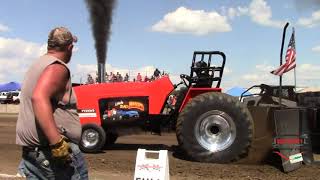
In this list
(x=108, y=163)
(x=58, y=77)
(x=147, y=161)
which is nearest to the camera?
(x=58, y=77)

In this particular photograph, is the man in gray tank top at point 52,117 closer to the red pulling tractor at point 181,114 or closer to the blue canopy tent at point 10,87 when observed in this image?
the red pulling tractor at point 181,114

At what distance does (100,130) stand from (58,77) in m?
7.72

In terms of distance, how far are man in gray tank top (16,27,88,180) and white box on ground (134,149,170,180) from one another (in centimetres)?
263

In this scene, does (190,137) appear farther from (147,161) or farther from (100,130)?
(147,161)

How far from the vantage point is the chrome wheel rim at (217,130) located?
34.2ft

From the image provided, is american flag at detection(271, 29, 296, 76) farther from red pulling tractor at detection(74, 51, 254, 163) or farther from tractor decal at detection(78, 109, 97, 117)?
tractor decal at detection(78, 109, 97, 117)

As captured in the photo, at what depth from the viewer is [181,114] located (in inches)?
416

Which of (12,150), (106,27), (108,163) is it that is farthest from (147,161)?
(106,27)

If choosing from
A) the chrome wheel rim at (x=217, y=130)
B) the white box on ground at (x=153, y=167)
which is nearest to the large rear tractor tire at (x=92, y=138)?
the chrome wheel rim at (x=217, y=130)

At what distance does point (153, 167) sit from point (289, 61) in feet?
24.8

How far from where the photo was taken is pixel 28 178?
161 inches

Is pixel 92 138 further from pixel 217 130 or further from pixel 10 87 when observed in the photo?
pixel 10 87

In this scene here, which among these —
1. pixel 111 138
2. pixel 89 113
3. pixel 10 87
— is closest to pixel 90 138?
pixel 89 113

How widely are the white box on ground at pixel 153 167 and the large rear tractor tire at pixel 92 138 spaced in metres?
4.69
